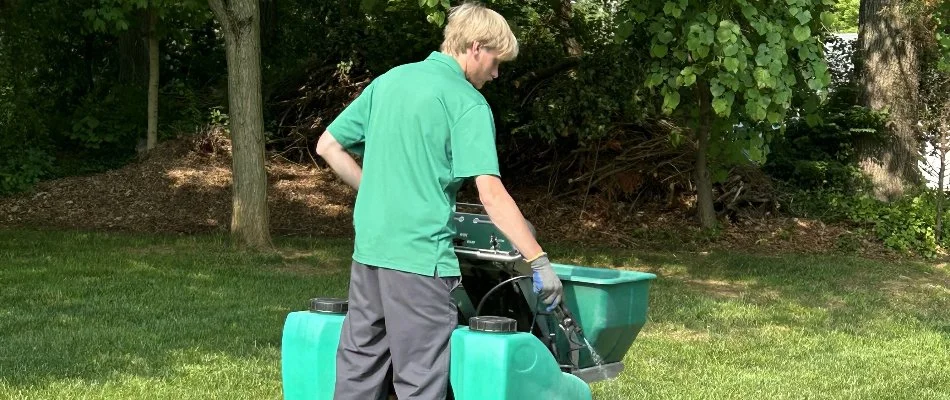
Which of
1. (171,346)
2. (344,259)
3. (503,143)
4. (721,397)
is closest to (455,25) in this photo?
(721,397)

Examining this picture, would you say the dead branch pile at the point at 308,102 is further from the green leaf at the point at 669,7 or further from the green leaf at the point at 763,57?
the green leaf at the point at 763,57

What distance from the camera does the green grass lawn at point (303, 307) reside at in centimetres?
596

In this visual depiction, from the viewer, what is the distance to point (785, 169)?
14.6m

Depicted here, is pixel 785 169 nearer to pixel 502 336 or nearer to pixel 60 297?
pixel 60 297

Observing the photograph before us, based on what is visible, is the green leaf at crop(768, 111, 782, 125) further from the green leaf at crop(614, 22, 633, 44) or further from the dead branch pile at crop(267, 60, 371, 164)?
the dead branch pile at crop(267, 60, 371, 164)

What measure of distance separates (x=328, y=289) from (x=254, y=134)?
8.00 feet

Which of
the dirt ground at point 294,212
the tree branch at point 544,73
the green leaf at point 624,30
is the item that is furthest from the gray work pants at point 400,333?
the tree branch at point 544,73

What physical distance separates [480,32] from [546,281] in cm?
84

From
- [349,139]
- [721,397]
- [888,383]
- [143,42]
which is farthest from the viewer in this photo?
[143,42]

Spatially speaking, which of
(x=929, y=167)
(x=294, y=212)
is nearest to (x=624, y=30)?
(x=294, y=212)

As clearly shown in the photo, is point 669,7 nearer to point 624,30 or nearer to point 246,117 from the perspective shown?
point 624,30

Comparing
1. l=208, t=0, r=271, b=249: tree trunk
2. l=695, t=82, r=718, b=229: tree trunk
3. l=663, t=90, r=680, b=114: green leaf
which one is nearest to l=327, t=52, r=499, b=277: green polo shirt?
l=663, t=90, r=680, b=114: green leaf

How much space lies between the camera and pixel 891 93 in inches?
560

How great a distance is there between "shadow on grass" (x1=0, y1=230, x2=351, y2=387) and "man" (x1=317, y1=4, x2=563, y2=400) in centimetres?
246
